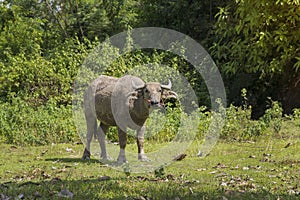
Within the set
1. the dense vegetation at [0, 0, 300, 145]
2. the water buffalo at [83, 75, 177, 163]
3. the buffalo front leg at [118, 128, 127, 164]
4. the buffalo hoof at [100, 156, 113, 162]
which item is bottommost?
the buffalo hoof at [100, 156, 113, 162]

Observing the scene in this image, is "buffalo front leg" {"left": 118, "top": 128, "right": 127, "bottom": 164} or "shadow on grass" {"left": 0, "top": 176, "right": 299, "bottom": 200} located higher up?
"buffalo front leg" {"left": 118, "top": 128, "right": 127, "bottom": 164}

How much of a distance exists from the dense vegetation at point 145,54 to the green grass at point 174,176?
1.84 m

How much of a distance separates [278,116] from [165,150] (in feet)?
11.1

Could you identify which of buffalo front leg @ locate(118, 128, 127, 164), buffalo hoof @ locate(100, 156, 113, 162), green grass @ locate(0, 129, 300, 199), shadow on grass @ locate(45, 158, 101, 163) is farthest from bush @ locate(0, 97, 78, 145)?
buffalo front leg @ locate(118, 128, 127, 164)

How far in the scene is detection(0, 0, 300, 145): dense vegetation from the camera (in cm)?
1291

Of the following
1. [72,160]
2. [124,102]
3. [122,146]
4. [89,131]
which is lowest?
[72,160]

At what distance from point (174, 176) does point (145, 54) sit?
10.8 meters

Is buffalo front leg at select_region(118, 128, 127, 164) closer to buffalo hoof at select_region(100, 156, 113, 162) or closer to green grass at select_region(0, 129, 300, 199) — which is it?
green grass at select_region(0, 129, 300, 199)

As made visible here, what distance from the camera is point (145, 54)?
57.5 ft

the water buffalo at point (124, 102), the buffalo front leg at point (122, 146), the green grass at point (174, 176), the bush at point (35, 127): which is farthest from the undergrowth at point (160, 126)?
the buffalo front leg at point (122, 146)

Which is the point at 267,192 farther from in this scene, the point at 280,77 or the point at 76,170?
the point at 280,77

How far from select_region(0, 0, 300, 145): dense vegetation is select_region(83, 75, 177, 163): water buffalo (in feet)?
10.9

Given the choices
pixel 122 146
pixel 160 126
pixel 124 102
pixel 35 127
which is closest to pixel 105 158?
pixel 122 146

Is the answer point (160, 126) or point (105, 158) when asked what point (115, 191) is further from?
point (160, 126)
